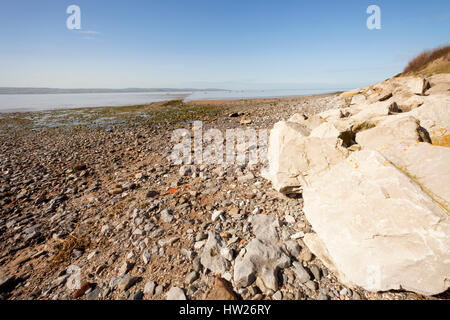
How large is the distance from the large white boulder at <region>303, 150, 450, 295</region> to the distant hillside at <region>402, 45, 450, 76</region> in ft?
120

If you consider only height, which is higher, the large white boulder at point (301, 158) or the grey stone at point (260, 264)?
the large white boulder at point (301, 158)

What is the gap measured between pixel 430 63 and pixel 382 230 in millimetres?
43565

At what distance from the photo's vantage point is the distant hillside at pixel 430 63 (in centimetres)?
2718

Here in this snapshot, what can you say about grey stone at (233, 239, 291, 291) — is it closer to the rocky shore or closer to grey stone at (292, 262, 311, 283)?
the rocky shore

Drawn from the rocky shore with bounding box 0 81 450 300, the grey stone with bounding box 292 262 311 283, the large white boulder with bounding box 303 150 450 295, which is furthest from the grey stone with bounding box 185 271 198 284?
the large white boulder with bounding box 303 150 450 295

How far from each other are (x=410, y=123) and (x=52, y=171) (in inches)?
568

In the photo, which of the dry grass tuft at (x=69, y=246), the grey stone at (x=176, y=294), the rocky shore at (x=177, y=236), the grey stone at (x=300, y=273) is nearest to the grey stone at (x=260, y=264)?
the rocky shore at (x=177, y=236)

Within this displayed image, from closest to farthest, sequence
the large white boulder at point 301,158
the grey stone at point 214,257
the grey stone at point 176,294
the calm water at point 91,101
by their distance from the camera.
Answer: the grey stone at point 176,294
the grey stone at point 214,257
the large white boulder at point 301,158
the calm water at point 91,101

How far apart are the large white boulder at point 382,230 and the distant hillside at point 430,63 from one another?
3648 centimetres

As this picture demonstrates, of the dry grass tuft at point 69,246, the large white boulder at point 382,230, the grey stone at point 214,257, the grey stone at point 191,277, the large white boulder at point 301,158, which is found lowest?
the dry grass tuft at point 69,246

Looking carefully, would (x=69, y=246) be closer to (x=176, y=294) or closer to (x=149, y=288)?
(x=149, y=288)

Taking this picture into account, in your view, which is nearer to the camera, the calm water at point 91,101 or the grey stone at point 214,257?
the grey stone at point 214,257

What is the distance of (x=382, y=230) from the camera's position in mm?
2801

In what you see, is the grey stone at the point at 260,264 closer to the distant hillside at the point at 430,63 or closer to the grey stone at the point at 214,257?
the grey stone at the point at 214,257
